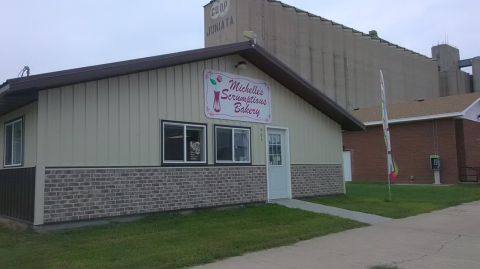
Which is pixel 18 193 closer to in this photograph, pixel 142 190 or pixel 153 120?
pixel 142 190

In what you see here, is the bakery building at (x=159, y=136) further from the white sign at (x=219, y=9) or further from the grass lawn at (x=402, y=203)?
the white sign at (x=219, y=9)

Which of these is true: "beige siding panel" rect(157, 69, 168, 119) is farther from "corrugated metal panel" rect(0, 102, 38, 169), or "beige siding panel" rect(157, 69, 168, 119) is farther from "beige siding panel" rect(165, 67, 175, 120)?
"corrugated metal panel" rect(0, 102, 38, 169)

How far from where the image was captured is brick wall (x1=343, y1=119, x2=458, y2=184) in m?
22.7

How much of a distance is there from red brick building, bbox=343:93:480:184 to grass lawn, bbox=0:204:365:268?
15.0 meters

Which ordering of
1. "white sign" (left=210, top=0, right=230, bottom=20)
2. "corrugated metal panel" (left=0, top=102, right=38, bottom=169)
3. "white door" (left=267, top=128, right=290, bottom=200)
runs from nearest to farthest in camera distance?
"corrugated metal panel" (left=0, top=102, right=38, bottom=169) → "white door" (left=267, top=128, right=290, bottom=200) → "white sign" (left=210, top=0, right=230, bottom=20)

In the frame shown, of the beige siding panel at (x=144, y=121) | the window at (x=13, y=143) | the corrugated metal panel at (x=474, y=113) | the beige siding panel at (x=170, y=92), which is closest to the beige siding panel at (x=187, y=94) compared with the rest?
the beige siding panel at (x=170, y=92)

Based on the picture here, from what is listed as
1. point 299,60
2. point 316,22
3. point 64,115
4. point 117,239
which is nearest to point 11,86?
point 64,115

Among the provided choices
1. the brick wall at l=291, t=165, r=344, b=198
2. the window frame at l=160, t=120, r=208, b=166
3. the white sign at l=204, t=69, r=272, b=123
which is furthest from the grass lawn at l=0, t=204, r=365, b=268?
the white sign at l=204, t=69, r=272, b=123

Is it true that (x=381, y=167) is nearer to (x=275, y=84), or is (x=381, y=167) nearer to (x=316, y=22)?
(x=275, y=84)

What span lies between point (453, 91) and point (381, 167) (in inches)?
1639

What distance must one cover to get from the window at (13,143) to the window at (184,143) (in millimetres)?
3360

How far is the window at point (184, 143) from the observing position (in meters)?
10.6

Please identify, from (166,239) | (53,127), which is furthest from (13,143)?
(166,239)

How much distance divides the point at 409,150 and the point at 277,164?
45.0 feet
